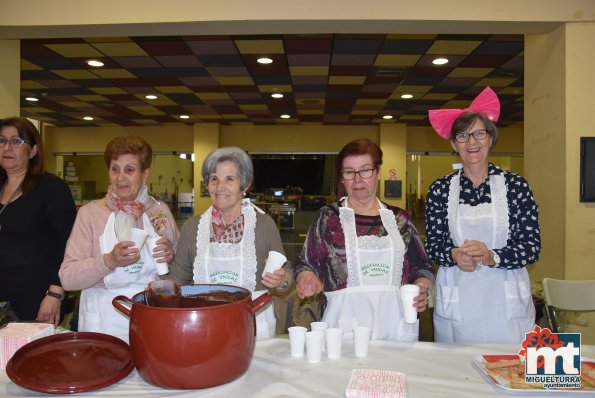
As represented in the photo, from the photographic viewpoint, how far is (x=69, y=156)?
11.6m

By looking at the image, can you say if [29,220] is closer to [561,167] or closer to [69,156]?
[561,167]

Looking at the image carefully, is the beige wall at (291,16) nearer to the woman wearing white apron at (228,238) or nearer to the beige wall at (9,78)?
the beige wall at (9,78)

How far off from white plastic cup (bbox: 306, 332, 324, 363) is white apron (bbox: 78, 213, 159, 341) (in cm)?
89

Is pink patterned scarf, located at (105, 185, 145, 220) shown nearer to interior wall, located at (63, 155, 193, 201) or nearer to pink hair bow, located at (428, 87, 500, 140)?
pink hair bow, located at (428, 87, 500, 140)

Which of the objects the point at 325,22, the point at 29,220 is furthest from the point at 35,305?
the point at 325,22

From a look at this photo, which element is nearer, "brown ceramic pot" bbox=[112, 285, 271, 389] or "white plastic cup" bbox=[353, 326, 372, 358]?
"brown ceramic pot" bbox=[112, 285, 271, 389]

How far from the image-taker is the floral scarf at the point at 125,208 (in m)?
1.86

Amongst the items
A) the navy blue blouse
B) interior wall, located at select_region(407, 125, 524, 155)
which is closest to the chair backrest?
the navy blue blouse

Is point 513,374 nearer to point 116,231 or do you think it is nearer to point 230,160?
point 230,160

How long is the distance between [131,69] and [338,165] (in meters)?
4.95

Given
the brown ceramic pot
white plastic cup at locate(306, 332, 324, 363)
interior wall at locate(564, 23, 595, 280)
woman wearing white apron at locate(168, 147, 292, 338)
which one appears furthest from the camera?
interior wall at locate(564, 23, 595, 280)

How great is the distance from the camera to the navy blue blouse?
1.87 m

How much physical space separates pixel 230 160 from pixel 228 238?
1.05 ft

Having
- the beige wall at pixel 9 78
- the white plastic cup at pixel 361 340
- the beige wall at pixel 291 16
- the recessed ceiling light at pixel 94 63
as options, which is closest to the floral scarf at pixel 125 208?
the white plastic cup at pixel 361 340
